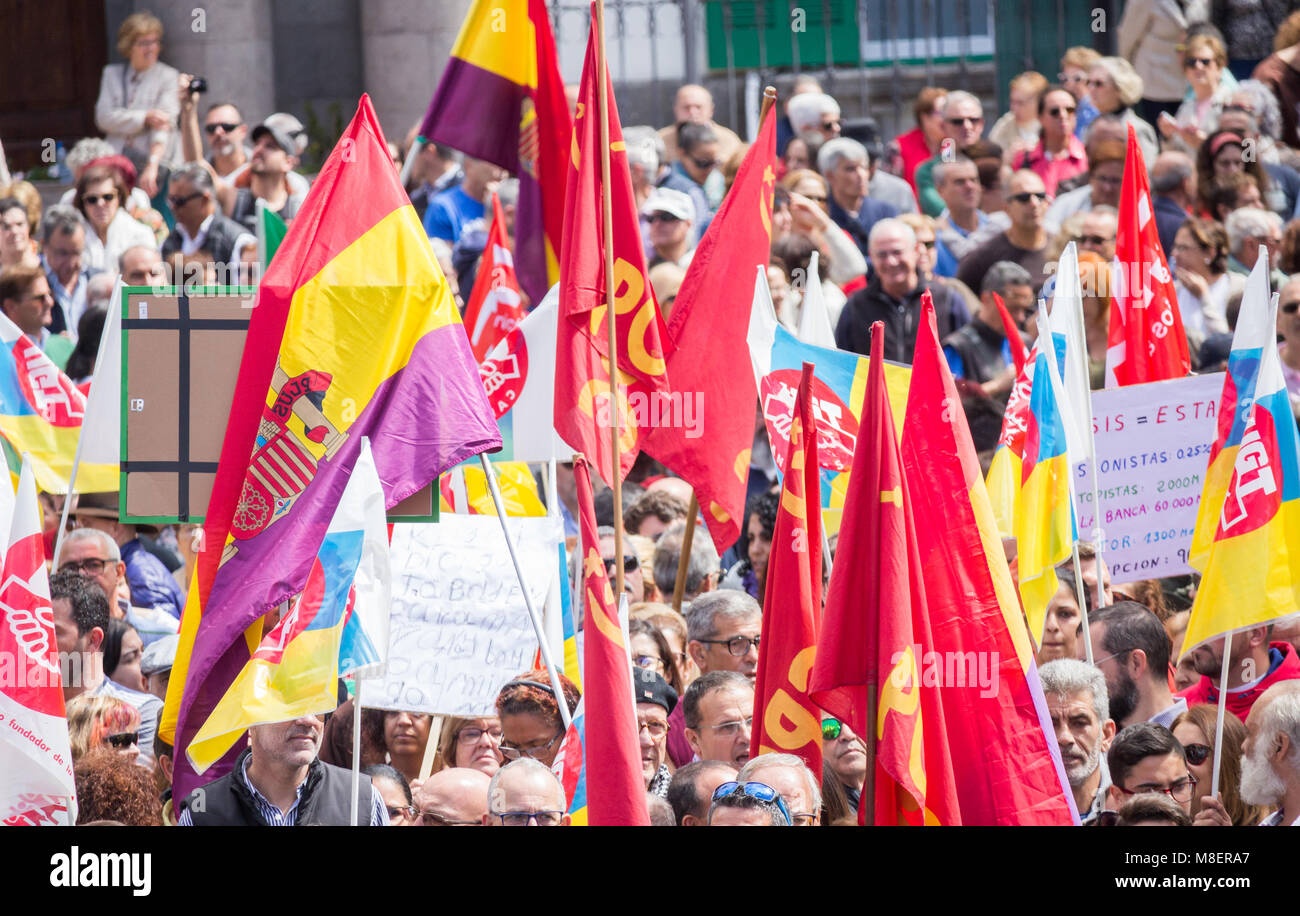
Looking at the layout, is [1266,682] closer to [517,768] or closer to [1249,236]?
[517,768]

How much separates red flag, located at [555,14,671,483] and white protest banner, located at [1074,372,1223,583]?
61.3 inches

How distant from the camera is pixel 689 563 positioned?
7.87m

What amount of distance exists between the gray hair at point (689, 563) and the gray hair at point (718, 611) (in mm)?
936

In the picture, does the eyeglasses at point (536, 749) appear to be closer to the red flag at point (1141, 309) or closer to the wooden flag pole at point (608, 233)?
the wooden flag pole at point (608, 233)

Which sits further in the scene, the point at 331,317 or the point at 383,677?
the point at 383,677

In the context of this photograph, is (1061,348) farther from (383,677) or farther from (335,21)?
(335,21)

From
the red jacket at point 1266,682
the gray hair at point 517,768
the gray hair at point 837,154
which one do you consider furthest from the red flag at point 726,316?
the gray hair at point 837,154

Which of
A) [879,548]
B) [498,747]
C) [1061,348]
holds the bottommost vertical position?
[498,747]

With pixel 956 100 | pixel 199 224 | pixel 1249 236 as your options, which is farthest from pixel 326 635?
pixel 956 100

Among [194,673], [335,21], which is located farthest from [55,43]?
[194,673]

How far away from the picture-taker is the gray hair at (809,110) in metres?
12.0

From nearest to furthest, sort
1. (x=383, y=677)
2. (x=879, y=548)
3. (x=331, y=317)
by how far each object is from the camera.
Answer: (x=879, y=548) < (x=331, y=317) < (x=383, y=677)

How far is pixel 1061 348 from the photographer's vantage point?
292 inches
